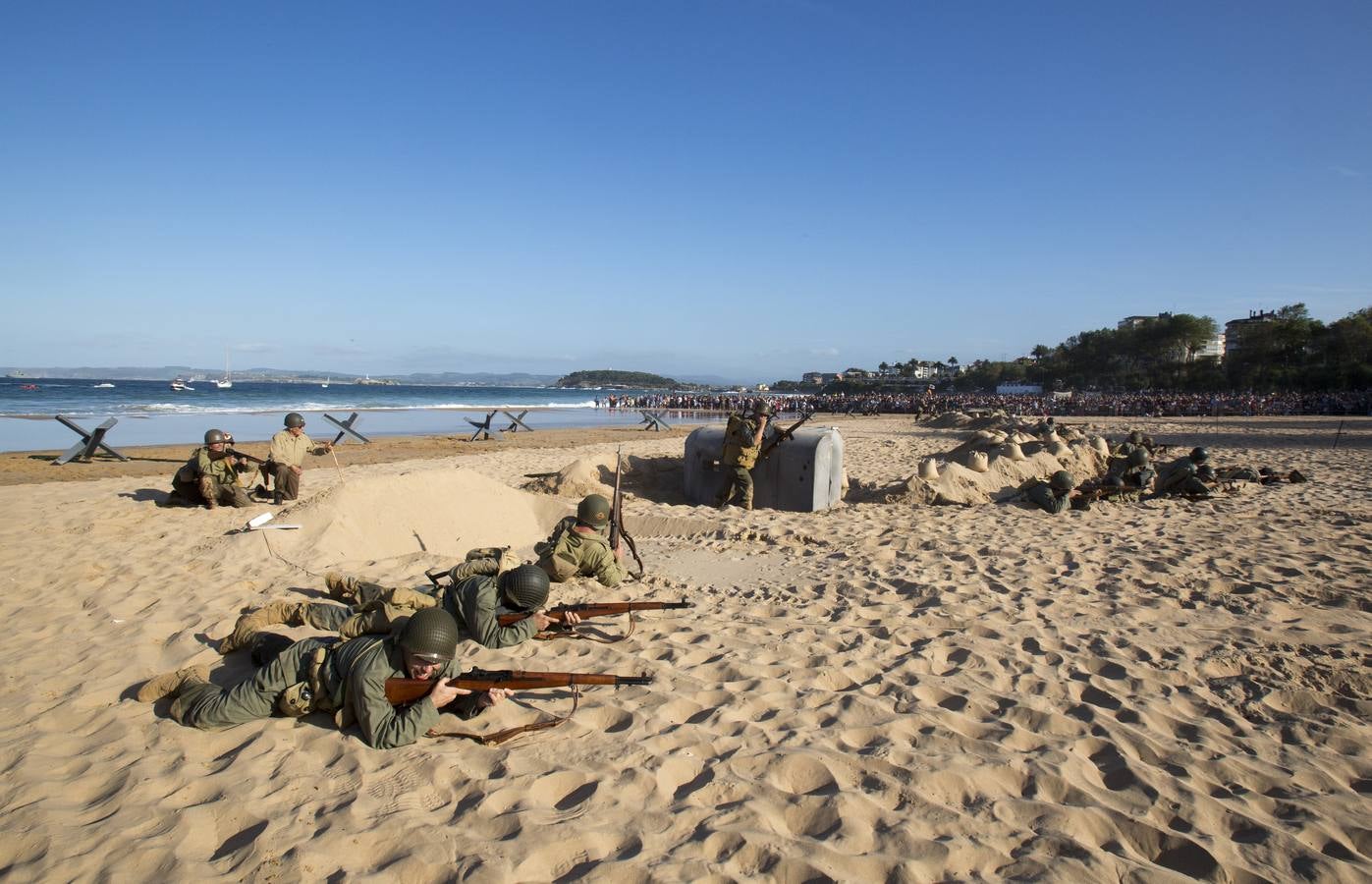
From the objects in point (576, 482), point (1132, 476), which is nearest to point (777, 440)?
point (576, 482)

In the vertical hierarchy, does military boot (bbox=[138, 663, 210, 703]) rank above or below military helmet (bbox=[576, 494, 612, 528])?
below

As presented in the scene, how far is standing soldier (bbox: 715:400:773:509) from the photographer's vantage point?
1043cm

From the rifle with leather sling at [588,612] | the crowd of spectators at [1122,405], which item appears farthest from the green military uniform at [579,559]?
the crowd of spectators at [1122,405]

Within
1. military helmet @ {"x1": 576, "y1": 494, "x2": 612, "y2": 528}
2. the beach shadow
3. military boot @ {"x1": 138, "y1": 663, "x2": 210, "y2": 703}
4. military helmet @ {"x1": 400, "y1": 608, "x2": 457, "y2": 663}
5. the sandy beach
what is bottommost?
the sandy beach

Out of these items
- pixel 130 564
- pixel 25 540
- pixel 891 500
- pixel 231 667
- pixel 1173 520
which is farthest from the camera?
pixel 891 500

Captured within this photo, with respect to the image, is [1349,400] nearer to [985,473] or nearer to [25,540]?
[985,473]

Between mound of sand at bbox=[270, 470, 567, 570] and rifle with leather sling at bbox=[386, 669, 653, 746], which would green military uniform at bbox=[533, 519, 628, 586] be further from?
mound of sand at bbox=[270, 470, 567, 570]

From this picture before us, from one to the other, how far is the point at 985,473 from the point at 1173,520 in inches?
129

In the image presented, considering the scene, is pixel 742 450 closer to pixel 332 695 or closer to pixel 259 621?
pixel 259 621

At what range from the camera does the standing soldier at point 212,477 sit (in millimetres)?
9359

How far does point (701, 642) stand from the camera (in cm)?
509

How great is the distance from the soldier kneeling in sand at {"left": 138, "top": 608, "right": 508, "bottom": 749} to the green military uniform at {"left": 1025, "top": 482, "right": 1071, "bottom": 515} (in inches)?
345

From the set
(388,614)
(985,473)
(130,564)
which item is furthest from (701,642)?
(985,473)

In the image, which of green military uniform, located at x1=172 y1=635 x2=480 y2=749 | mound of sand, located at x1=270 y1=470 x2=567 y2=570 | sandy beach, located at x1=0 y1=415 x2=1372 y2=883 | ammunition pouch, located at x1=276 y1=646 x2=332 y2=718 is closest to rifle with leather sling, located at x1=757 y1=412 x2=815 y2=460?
sandy beach, located at x1=0 y1=415 x2=1372 y2=883
